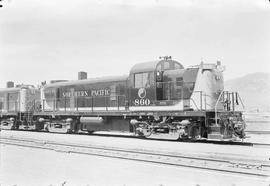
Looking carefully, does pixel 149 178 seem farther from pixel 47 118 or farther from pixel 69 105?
pixel 47 118

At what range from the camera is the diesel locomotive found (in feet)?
41.2

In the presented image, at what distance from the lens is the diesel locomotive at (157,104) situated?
12562 millimetres

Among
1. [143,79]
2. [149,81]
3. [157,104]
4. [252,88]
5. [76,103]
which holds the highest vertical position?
[252,88]

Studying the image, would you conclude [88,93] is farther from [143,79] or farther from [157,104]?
[157,104]

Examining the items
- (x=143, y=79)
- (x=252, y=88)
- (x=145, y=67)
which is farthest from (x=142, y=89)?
(x=252, y=88)

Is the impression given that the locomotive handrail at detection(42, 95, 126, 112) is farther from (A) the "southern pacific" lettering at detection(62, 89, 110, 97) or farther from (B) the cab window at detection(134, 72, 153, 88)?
(B) the cab window at detection(134, 72, 153, 88)

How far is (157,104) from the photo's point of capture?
13.8m

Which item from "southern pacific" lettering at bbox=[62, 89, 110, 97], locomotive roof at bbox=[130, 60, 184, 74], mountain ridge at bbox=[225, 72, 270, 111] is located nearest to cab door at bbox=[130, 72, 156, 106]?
locomotive roof at bbox=[130, 60, 184, 74]

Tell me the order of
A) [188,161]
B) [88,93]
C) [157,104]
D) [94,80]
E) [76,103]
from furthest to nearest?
[76,103]
[88,93]
[94,80]
[157,104]
[188,161]

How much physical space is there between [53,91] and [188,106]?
9775 millimetres

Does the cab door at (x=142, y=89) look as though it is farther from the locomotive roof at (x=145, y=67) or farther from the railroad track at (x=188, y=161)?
the railroad track at (x=188, y=161)

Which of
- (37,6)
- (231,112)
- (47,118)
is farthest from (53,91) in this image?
(37,6)

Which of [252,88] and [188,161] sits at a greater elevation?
[252,88]

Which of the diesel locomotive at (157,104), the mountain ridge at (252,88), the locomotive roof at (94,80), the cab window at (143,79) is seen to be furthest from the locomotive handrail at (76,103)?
Result: the mountain ridge at (252,88)
